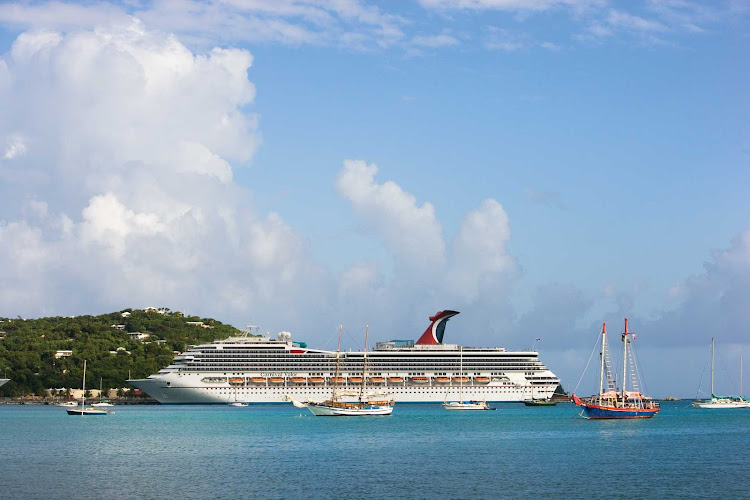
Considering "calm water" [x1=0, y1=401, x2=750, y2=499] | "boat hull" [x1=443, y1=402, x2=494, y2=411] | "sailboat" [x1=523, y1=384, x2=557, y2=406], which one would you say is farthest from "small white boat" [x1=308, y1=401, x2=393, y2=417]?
"sailboat" [x1=523, y1=384, x2=557, y2=406]

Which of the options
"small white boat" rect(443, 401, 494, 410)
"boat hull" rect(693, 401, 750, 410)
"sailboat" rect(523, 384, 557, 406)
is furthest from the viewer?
"boat hull" rect(693, 401, 750, 410)

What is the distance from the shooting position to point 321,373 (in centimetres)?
13825

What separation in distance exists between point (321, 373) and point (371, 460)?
274 feet

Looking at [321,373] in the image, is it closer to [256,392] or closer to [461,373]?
[256,392]

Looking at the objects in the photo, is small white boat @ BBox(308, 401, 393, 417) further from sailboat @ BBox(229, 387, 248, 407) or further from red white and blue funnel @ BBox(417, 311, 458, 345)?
red white and blue funnel @ BBox(417, 311, 458, 345)

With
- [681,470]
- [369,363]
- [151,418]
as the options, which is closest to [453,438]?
[681,470]

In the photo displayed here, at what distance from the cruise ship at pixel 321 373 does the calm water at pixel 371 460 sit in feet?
153

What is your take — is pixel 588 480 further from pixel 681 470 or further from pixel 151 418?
pixel 151 418

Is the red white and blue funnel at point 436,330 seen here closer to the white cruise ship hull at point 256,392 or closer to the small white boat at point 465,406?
the white cruise ship hull at point 256,392

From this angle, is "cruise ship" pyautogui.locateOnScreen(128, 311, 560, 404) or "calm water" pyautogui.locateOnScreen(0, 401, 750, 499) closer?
"calm water" pyautogui.locateOnScreen(0, 401, 750, 499)

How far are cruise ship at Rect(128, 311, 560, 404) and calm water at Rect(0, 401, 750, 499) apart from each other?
4673 cm

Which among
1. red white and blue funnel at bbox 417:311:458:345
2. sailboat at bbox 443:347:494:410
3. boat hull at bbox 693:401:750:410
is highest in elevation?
red white and blue funnel at bbox 417:311:458:345

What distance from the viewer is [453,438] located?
238ft

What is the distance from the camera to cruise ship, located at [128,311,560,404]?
137000mm
